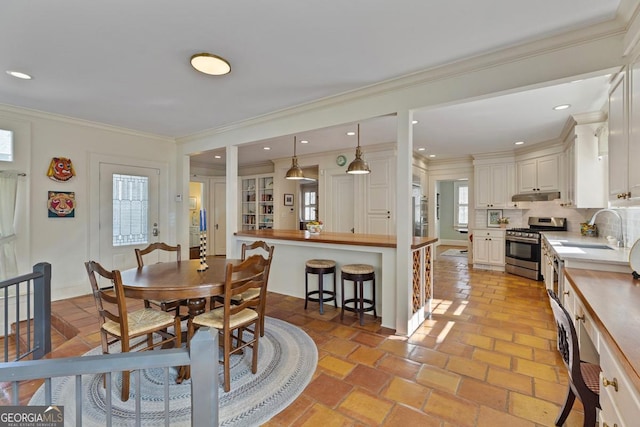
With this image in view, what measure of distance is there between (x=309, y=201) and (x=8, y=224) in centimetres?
520

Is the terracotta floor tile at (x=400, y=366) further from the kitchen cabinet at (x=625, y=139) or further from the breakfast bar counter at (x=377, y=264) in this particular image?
the kitchen cabinet at (x=625, y=139)

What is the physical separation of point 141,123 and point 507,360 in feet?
16.7

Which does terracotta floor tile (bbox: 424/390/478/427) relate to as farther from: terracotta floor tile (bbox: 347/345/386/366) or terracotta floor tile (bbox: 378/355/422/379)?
terracotta floor tile (bbox: 347/345/386/366)

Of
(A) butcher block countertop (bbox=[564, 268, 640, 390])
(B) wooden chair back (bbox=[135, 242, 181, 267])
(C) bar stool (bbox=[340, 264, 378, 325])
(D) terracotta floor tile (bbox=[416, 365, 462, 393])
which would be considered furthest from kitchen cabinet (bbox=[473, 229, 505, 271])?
(B) wooden chair back (bbox=[135, 242, 181, 267])

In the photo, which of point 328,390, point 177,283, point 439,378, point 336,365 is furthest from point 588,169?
point 177,283

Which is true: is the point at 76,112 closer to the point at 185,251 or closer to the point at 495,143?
the point at 185,251

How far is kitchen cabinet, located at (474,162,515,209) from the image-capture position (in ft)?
19.2

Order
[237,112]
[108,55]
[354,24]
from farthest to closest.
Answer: [237,112] < [108,55] < [354,24]

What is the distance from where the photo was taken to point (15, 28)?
1996mm

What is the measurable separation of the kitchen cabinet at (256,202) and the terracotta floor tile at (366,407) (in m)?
5.56

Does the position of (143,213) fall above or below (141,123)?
below

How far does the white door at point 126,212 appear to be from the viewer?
171 inches

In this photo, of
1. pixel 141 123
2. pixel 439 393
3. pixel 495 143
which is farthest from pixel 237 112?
pixel 495 143

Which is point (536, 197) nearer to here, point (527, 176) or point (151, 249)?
point (527, 176)
